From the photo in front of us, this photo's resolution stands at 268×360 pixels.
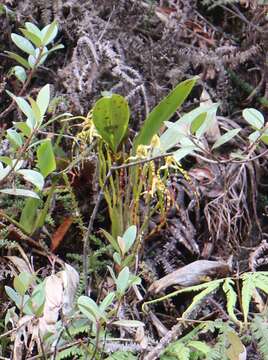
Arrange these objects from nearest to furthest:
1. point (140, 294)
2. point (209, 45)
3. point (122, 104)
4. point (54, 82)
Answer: point (122, 104) → point (140, 294) → point (54, 82) → point (209, 45)

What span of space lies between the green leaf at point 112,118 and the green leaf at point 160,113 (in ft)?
0.22

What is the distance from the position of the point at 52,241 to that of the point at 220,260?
1.50 ft

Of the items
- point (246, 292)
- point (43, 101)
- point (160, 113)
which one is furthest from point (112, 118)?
point (246, 292)

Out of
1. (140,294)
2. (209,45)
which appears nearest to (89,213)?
(140,294)

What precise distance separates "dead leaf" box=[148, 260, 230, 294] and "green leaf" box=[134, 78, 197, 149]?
328 mm

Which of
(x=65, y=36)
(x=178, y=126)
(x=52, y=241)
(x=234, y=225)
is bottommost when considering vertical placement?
(x=52, y=241)

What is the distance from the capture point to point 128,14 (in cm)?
215

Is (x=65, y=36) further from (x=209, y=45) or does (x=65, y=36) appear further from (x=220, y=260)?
(x=220, y=260)

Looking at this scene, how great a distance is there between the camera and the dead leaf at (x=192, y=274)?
1470 millimetres

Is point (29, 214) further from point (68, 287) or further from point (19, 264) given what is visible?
point (68, 287)

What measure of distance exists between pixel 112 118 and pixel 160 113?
0.14 meters

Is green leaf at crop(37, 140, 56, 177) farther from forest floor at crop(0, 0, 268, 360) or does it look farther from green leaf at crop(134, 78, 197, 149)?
green leaf at crop(134, 78, 197, 149)

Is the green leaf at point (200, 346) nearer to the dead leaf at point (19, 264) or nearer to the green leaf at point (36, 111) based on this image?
the dead leaf at point (19, 264)

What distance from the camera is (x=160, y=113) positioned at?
1.48 m
